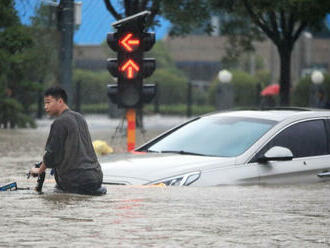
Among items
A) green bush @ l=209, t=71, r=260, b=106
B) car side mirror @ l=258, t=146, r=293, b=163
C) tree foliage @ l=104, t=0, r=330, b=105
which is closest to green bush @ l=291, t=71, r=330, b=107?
green bush @ l=209, t=71, r=260, b=106

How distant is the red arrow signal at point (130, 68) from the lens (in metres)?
16.5

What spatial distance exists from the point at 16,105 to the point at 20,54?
5.52 m

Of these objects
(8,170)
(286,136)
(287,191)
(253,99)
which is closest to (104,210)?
(287,191)

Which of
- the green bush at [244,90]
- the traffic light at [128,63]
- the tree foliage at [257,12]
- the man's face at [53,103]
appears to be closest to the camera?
the man's face at [53,103]

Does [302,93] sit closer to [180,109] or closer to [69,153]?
[180,109]

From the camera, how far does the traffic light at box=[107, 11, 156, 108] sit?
54.1ft

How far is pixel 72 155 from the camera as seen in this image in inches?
399

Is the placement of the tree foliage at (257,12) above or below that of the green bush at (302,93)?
above

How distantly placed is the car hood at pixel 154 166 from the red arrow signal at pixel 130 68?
496cm

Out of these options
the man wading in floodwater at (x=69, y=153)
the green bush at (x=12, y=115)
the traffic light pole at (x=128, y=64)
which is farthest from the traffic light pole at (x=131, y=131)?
the green bush at (x=12, y=115)

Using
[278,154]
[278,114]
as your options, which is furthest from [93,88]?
[278,154]

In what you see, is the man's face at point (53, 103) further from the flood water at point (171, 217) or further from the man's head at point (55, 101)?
the flood water at point (171, 217)

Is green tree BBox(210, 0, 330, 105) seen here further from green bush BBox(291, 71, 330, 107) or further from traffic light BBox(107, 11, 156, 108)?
traffic light BBox(107, 11, 156, 108)

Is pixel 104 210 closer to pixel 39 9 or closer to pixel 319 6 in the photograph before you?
pixel 319 6
